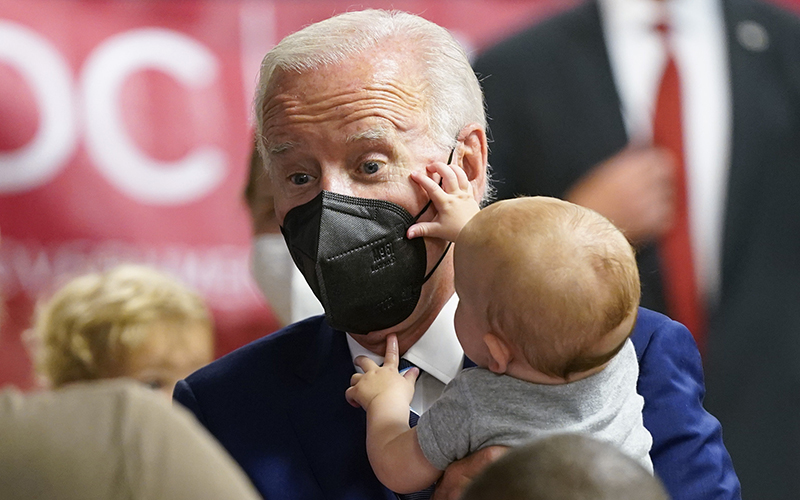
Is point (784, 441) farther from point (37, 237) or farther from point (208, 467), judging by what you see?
point (208, 467)

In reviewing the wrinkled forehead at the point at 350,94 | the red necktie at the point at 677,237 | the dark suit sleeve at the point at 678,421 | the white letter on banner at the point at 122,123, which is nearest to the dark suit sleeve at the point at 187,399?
the wrinkled forehead at the point at 350,94

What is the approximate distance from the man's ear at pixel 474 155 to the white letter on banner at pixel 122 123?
219cm

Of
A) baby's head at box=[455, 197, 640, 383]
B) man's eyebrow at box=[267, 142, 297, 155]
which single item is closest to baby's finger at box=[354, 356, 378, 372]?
baby's head at box=[455, 197, 640, 383]

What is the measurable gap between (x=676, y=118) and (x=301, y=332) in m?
2.35

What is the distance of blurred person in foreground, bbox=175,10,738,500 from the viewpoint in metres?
2.09

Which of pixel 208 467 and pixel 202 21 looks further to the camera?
pixel 202 21

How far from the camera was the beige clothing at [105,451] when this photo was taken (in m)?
1.09

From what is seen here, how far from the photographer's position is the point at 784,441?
A: 13.4 feet

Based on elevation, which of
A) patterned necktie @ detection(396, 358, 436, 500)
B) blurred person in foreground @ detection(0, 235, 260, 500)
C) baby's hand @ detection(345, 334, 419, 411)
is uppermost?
blurred person in foreground @ detection(0, 235, 260, 500)

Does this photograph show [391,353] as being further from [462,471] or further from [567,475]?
[567,475]

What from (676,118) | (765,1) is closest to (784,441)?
(676,118)

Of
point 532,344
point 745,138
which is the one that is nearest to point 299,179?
point 532,344

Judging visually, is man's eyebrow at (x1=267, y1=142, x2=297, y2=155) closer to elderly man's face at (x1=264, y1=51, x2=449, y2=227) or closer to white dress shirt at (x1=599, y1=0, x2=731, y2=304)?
elderly man's face at (x1=264, y1=51, x2=449, y2=227)

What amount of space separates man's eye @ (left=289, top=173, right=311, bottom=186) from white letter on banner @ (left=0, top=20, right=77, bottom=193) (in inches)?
87.0
